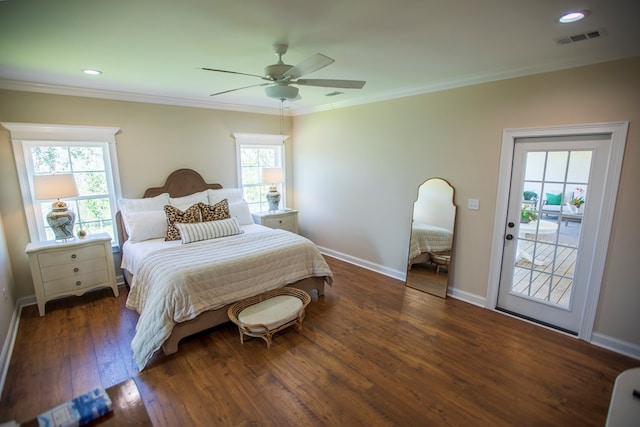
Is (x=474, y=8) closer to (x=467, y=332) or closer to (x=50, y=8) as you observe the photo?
(x=50, y=8)

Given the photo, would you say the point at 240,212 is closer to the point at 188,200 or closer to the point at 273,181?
the point at 188,200

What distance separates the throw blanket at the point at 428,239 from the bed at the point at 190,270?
1296 mm

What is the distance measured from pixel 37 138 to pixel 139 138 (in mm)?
1032

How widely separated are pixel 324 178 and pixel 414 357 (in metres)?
3.29

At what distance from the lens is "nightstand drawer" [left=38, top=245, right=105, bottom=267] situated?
3.25 metres

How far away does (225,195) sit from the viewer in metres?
4.64

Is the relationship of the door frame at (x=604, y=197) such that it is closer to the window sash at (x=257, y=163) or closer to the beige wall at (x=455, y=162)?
the beige wall at (x=455, y=162)

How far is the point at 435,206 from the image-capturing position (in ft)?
12.5

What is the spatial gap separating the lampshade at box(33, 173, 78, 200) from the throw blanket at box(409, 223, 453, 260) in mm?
4157

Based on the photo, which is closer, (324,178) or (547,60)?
(547,60)

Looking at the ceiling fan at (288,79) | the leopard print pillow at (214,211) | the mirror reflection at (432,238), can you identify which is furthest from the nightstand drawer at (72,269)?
the mirror reflection at (432,238)

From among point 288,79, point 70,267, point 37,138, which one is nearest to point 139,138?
point 37,138

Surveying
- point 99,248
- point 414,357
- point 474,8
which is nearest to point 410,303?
point 414,357

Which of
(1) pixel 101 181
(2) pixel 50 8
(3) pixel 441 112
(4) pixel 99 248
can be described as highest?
(2) pixel 50 8
